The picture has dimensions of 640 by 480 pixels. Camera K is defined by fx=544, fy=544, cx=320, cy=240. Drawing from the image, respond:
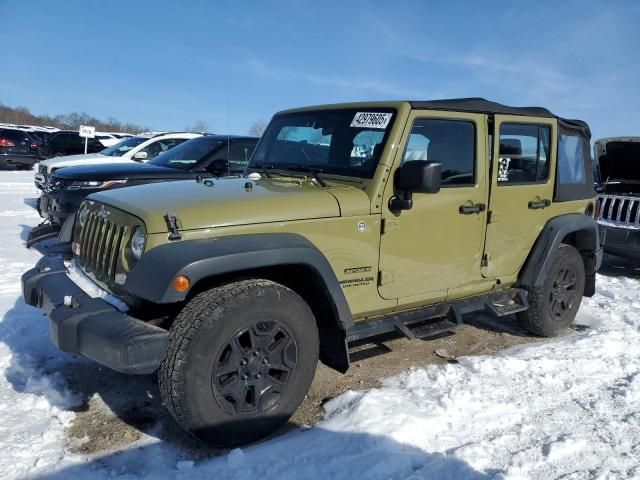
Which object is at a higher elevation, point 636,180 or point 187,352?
point 636,180

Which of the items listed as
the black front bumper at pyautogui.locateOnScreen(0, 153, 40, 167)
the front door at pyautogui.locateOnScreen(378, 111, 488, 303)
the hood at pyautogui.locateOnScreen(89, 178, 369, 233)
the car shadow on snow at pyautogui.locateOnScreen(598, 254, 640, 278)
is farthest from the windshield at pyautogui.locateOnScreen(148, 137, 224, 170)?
the black front bumper at pyautogui.locateOnScreen(0, 153, 40, 167)

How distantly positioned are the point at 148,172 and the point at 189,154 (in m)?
0.73

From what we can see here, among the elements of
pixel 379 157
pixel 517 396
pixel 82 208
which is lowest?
pixel 517 396

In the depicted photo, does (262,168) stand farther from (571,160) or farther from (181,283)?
(571,160)

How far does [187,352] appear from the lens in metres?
2.71

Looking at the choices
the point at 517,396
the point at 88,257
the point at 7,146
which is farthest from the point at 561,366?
the point at 7,146

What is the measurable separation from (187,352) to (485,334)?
130 inches

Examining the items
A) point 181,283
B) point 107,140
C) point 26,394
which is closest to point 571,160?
point 181,283

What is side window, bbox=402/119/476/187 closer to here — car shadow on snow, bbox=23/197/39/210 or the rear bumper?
the rear bumper

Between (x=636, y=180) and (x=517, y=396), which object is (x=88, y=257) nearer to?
(x=517, y=396)

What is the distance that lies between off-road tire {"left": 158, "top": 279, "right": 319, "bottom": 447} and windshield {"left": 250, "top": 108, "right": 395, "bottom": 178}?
1110 millimetres

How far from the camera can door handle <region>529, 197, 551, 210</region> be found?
4508 millimetres

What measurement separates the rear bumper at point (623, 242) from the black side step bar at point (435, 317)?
326 centimetres

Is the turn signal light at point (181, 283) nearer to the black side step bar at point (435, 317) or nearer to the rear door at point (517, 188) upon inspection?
the black side step bar at point (435, 317)
